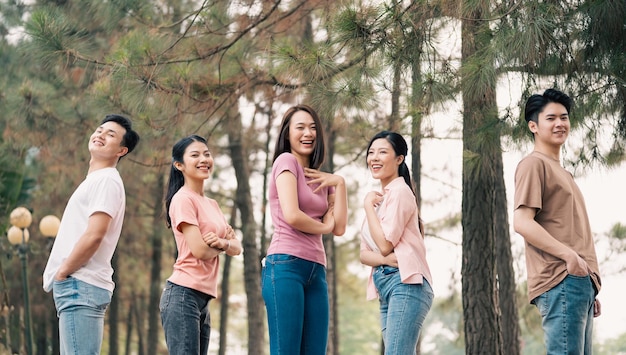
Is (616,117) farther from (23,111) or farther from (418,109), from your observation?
(23,111)

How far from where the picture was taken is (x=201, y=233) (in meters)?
4.71

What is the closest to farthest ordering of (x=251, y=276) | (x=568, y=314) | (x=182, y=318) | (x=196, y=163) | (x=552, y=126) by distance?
(x=568, y=314) < (x=552, y=126) < (x=182, y=318) < (x=196, y=163) < (x=251, y=276)

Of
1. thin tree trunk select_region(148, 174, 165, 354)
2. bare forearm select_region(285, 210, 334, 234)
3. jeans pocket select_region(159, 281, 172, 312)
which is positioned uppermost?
thin tree trunk select_region(148, 174, 165, 354)

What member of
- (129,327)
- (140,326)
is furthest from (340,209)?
(140,326)

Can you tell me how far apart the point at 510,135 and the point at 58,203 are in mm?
13583

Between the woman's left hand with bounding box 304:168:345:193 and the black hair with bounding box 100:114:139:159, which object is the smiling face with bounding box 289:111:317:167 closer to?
the woman's left hand with bounding box 304:168:345:193

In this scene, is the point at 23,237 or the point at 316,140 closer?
the point at 316,140

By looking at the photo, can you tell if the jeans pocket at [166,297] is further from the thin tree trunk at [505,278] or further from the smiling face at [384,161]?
the thin tree trunk at [505,278]

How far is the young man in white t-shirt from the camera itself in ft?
13.8

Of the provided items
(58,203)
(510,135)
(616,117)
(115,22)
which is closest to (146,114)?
(115,22)

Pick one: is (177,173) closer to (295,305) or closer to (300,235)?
(300,235)

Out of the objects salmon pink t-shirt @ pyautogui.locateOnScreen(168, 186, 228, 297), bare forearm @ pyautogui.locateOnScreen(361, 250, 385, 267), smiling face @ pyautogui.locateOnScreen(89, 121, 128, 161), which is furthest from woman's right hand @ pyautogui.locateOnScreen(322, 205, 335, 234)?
smiling face @ pyautogui.locateOnScreen(89, 121, 128, 161)

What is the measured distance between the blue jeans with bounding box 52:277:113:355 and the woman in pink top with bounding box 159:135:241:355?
378 mm

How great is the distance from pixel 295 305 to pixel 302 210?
0.51 meters
